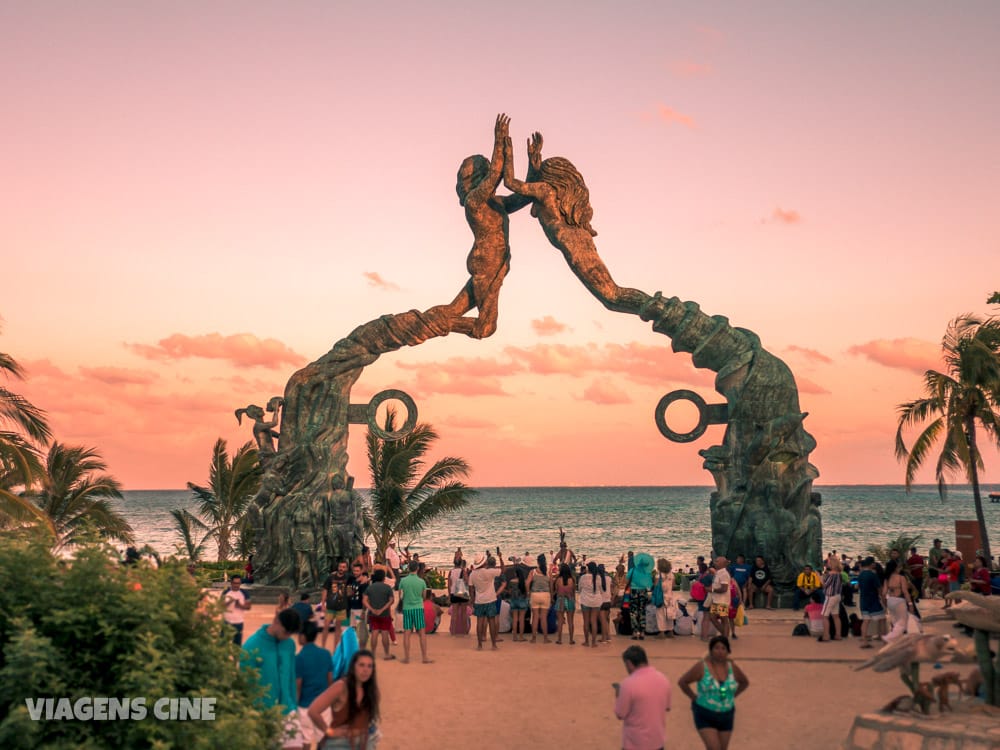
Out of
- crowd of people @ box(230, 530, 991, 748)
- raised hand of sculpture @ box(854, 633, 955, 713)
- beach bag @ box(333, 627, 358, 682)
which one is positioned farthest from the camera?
crowd of people @ box(230, 530, 991, 748)

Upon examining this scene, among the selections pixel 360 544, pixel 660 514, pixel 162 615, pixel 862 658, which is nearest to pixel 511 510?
pixel 660 514

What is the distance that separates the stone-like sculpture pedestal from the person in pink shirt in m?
2.52

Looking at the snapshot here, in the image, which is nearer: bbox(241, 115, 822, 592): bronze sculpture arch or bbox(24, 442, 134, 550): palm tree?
bbox(241, 115, 822, 592): bronze sculpture arch

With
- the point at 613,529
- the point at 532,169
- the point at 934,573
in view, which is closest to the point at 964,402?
the point at 934,573

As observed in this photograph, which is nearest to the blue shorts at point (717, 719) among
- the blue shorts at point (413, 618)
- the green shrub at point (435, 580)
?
the blue shorts at point (413, 618)

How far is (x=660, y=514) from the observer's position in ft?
332

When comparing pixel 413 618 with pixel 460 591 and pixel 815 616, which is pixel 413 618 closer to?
pixel 460 591

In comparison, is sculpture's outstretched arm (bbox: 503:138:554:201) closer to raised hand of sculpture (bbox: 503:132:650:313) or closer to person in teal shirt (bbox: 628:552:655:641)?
raised hand of sculpture (bbox: 503:132:650:313)

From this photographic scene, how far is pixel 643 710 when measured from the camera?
638 centimetres

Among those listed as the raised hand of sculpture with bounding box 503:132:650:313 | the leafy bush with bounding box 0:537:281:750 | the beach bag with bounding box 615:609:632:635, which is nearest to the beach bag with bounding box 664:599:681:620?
the beach bag with bounding box 615:609:632:635

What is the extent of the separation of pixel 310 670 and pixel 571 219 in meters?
14.8

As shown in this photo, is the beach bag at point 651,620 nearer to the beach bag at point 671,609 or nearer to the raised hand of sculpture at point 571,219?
the beach bag at point 671,609

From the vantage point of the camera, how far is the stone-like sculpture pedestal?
7.26 meters

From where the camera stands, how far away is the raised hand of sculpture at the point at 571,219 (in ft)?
65.4
